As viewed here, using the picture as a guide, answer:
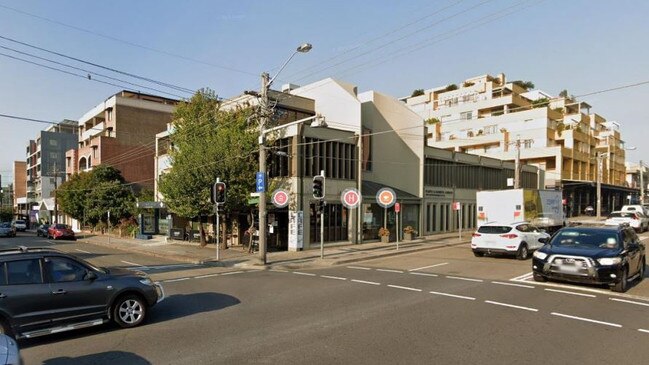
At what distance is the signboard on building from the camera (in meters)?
23.5

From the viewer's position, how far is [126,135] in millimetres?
61219

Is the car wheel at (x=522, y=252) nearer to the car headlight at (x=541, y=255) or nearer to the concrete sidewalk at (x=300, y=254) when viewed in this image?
the concrete sidewalk at (x=300, y=254)

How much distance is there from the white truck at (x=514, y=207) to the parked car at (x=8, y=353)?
23.2 meters

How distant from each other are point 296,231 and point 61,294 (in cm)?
1625

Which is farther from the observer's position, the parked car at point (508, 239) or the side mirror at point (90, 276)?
the parked car at point (508, 239)

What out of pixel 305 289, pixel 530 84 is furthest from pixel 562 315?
pixel 530 84

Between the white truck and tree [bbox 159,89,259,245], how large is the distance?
43.3ft

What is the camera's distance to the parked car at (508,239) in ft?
58.7

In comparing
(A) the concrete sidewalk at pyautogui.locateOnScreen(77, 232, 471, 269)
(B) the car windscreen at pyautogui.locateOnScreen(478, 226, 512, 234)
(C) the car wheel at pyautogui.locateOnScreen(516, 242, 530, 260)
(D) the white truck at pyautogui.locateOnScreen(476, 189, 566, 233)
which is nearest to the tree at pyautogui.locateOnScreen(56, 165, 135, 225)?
(A) the concrete sidewalk at pyautogui.locateOnScreen(77, 232, 471, 269)

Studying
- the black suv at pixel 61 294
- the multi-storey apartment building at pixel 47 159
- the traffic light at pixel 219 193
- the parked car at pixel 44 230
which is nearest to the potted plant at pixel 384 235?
the traffic light at pixel 219 193

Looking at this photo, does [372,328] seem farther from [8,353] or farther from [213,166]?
[213,166]

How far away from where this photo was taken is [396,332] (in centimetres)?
740

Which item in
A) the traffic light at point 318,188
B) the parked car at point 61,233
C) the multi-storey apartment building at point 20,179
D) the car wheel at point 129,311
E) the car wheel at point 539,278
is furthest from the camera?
the multi-storey apartment building at point 20,179

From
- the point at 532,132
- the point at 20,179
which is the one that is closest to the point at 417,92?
the point at 532,132
